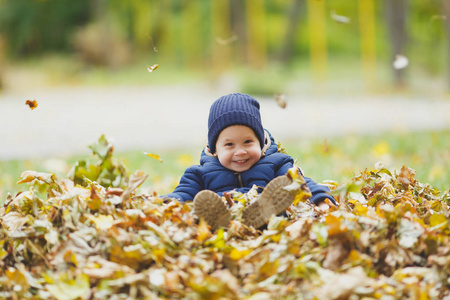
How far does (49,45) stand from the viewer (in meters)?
23.3

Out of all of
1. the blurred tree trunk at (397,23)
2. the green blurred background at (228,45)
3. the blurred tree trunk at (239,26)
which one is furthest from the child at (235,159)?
the blurred tree trunk at (239,26)

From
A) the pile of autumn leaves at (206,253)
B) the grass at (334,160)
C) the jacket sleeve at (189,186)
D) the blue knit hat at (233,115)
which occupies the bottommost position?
the pile of autumn leaves at (206,253)

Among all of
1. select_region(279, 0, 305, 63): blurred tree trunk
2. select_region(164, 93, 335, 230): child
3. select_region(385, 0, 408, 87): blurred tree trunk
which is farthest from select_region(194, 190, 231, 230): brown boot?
select_region(279, 0, 305, 63): blurred tree trunk

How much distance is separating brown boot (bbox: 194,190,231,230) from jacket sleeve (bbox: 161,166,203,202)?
511 mm

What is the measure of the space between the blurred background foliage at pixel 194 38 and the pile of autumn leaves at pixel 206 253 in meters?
15.2

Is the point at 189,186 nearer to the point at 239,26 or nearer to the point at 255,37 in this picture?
the point at 255,37

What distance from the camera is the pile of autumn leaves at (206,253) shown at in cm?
Answer: 189

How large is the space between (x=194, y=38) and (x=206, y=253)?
65.3ft

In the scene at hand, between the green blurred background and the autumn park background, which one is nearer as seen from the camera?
the autumn park background

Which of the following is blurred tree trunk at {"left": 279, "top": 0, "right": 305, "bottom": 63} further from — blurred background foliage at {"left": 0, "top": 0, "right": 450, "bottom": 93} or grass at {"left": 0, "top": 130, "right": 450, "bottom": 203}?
grass at {"left": 0, "top": 130, "right": 450, "bottom": 203}

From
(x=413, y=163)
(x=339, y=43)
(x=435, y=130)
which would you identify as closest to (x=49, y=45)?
(x=339, y=43)

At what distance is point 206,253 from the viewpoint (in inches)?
84.4

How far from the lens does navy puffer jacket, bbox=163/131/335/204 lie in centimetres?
292

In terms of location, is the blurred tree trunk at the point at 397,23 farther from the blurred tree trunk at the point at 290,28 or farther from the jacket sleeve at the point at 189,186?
the jacket sleeve at the point at 189,186
